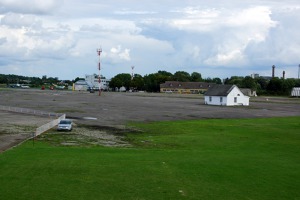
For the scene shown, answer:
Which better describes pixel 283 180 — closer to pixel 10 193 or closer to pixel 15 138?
pixel 10 193

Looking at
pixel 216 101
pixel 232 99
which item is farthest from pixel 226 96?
pixel 216 101

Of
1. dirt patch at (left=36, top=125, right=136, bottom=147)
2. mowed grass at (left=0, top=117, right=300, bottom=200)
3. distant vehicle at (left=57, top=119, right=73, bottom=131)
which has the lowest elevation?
dirt patch at (left=36, top=125, right=136, bottom=147)

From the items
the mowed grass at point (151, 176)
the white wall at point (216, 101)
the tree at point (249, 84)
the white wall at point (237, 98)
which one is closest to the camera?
the mowed grass at point (151, 176)

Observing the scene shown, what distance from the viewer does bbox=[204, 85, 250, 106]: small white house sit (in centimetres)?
10112

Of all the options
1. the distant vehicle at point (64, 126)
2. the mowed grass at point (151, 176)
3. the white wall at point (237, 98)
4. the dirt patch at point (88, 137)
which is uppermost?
the white wall at point (237, 98)

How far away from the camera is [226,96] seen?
329 ft

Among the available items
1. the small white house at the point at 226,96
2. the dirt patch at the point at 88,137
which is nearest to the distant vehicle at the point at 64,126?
the dirt patch at the point at 88,137

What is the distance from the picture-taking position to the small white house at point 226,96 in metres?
101

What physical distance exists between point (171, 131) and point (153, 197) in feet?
103

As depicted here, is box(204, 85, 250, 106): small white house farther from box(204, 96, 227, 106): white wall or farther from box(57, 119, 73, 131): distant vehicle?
box(57, 119, 73, 131): distant vehicle

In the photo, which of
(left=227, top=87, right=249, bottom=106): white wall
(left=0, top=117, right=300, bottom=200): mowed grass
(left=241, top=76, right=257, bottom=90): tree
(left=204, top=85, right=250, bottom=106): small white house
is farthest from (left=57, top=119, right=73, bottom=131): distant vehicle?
(left=241, top=76, right=257, bottom=90): tree

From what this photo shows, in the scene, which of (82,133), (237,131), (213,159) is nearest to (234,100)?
(237,131)

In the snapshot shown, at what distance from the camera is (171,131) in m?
45.9

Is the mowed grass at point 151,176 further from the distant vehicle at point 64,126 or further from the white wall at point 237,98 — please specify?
the white wall at point 237,98
